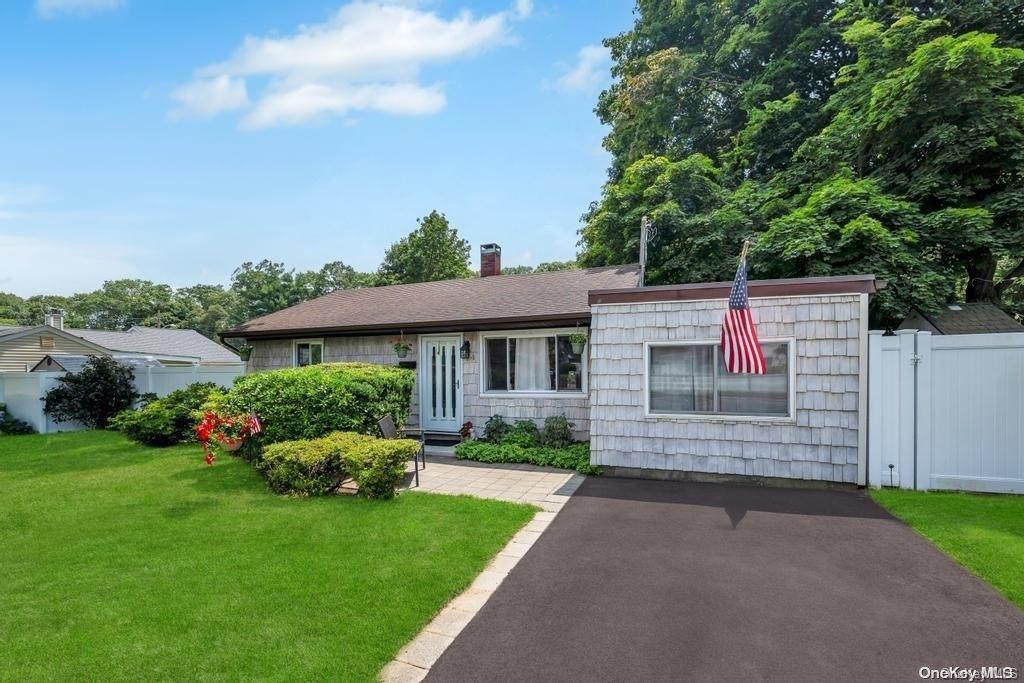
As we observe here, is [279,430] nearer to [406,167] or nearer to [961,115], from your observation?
[406,167]

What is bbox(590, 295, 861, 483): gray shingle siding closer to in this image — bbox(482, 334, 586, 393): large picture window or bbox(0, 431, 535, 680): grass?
bbox(482, 334, 586, 393): large picture window

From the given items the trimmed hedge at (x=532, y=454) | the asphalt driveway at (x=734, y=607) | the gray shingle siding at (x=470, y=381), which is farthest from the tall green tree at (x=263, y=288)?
the asphalt driveway at (x=734, y=607)

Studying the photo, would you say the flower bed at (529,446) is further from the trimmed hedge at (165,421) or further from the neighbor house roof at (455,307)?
the trimmed hedge at (165,421)

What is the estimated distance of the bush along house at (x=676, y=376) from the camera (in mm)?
6141

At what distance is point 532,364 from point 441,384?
6.96 ft

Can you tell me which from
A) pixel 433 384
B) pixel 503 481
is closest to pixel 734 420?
pixel 503 481

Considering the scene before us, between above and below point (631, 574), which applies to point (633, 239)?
above

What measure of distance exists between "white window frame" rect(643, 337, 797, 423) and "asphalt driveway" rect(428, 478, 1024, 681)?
5.01ft

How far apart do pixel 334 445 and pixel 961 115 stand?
12.0 m

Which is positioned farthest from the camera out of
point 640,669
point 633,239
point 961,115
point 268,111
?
point 633,239

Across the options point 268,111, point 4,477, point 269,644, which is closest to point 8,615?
point 269,644

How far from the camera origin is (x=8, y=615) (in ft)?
10.3

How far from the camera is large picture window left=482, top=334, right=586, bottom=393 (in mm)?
9023

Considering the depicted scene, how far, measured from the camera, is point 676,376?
22.7 ft
